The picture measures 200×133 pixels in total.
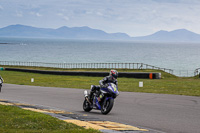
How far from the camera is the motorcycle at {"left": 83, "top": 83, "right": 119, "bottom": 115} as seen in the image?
37.7ft

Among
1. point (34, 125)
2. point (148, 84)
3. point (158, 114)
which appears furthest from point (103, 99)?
point (148, 84)

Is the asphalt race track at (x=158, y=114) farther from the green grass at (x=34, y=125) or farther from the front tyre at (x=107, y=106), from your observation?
the green grass at (x=34, y=125)

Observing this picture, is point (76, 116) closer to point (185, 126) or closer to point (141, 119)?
point (141, 119)

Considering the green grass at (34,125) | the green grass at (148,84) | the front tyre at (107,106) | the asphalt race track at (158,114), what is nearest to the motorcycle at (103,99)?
the front tyre at (107,106)

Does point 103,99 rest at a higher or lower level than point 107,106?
higher

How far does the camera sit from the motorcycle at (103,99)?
37.7 feet

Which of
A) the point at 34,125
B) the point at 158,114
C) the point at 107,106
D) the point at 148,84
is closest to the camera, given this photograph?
the point at 34,125

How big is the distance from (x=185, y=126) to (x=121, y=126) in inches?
70.5

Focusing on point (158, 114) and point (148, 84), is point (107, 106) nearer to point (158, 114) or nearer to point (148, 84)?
point (158, 114)

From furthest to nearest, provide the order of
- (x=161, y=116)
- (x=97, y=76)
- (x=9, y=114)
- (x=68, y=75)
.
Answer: (x=68, y=75)
(x=97, y=76)
(x=161, y=116)
(x=9, y=114)

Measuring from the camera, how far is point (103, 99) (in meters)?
12.1

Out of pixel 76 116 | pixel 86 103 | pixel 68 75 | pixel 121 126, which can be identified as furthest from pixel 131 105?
pixel 68 75

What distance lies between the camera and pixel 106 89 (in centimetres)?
1162

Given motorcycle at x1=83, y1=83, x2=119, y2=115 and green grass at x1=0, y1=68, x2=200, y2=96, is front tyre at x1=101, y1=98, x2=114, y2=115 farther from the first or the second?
green grass at x1=0, y1=68, x2=200, y2=96
